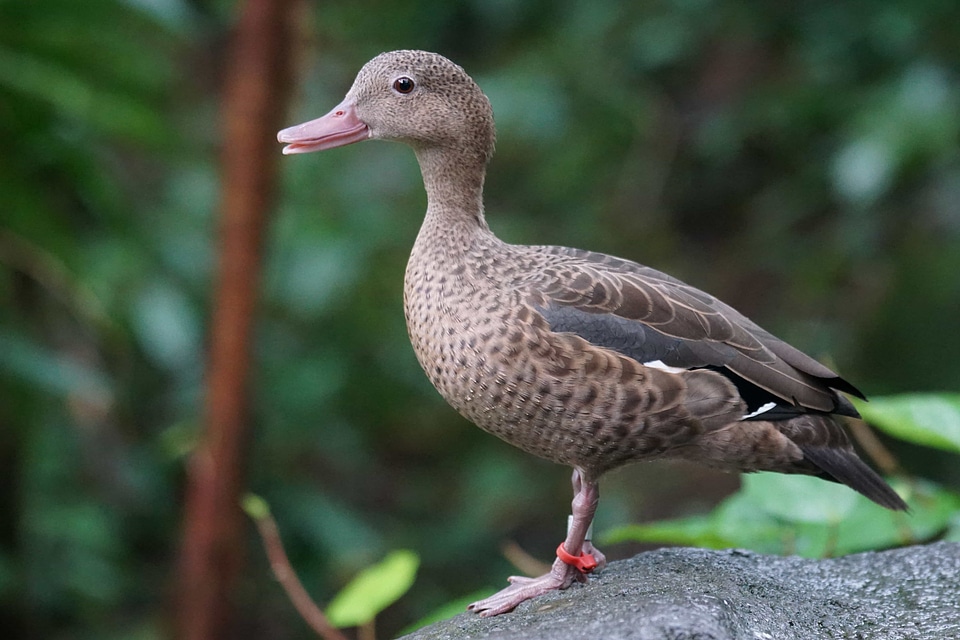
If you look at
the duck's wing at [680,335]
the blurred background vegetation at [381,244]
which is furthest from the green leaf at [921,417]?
the blurred background vegetation at [381,244]

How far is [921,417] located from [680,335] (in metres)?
0.56

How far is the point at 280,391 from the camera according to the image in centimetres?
412

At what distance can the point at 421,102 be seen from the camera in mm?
2115

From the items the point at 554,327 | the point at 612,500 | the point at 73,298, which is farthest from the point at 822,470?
the point at 612,500

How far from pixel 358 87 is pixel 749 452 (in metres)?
1.05

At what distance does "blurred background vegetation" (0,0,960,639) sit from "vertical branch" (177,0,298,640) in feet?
0.58

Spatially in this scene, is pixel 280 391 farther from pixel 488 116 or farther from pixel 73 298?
pixel 488 116

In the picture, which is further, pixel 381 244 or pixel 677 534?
pixel 381 244

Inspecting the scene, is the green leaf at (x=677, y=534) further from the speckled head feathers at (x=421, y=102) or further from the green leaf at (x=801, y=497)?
the speckled head feathers at (x=421, y=102)

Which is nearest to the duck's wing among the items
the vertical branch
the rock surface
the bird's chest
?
the bird's chest

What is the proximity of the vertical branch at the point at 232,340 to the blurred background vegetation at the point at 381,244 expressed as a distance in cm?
18

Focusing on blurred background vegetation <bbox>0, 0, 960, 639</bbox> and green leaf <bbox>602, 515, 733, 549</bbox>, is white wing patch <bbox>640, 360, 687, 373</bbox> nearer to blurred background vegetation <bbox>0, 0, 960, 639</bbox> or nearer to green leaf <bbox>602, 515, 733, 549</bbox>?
green leaf <bbox>602, 515, 733, 549</bbox>

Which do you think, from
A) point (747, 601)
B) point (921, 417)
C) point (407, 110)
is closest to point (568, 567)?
point (747, 601)

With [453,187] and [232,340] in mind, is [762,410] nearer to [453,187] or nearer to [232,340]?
[453,187]
